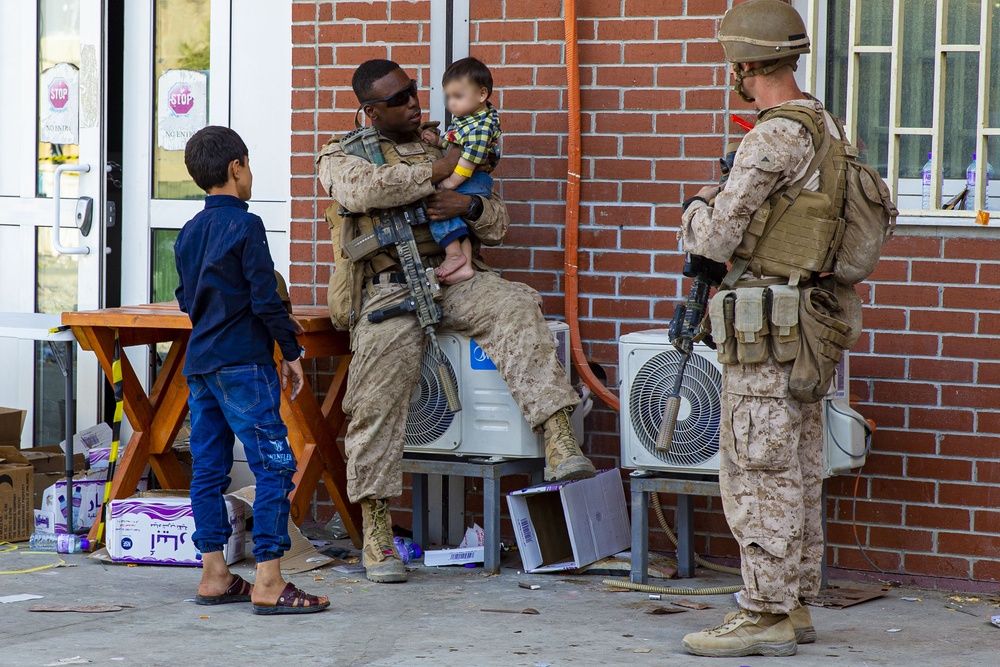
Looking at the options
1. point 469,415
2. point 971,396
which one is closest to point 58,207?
point 469,415

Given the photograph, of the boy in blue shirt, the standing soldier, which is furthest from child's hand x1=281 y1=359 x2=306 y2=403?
the standing soldier

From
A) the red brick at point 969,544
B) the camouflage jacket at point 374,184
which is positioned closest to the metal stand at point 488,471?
the camouflage jacket at point 374,184

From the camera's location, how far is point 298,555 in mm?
5555

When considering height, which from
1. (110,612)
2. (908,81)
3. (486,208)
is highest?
(908,81)

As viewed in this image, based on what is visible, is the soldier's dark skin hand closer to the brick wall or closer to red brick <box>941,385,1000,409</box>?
the brick wall

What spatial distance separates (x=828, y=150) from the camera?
4125 mm

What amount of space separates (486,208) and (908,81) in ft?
5.87

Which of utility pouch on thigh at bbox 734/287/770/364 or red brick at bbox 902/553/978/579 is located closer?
utility pouch on thigh at bbox 734/287/770/364

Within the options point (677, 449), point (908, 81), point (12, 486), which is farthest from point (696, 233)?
point (12, 486)

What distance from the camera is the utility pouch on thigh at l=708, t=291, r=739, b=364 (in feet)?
13.7

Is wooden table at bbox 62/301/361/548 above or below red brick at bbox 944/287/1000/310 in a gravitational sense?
below

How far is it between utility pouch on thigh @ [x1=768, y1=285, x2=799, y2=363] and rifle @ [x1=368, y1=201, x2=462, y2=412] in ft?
5.36

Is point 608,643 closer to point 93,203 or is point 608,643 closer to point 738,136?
point 738,136

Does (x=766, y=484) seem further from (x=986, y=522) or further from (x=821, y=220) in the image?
(x=986, y=522)
